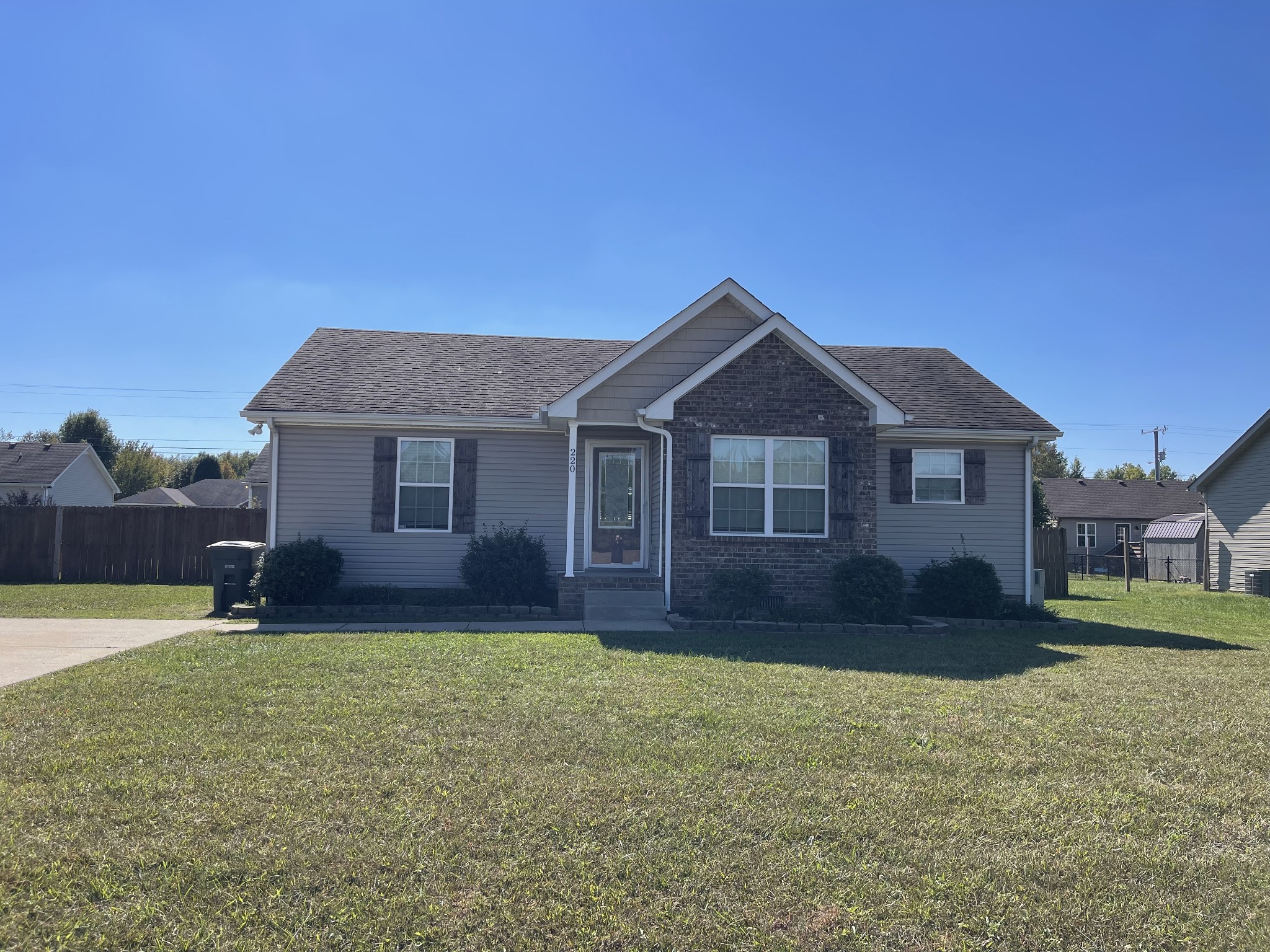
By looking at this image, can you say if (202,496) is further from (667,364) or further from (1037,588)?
(1037,588)

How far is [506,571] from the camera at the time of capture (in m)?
13.7

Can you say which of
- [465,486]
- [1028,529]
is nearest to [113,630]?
[465,486]

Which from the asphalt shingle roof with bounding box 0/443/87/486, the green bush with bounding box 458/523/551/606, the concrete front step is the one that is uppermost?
the asphalt shingle roof with bounding box 0/443/87/486

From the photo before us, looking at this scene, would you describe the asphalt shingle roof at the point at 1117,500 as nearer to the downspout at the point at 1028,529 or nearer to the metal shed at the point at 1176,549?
the metal shed at the point at 1176,549

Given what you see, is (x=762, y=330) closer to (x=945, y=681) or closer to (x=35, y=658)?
(x=945, y=681)

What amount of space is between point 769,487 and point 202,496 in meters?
47.2

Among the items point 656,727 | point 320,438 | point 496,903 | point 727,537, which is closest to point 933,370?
point 727,537

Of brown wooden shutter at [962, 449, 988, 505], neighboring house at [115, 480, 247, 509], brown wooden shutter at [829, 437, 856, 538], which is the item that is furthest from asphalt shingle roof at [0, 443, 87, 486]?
brown wooden shutter at [962, 449, 988, 505]

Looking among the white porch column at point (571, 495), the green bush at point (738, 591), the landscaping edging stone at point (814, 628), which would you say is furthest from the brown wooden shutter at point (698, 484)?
the white porch column at point (571, 495)

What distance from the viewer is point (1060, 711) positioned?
269 inches

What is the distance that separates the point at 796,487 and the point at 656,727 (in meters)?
7.63

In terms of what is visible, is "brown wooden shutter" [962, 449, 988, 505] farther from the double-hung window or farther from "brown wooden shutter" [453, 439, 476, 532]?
"brown wooden shutter" [453, 439, 476, 532]

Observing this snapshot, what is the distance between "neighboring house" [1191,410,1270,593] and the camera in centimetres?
2322

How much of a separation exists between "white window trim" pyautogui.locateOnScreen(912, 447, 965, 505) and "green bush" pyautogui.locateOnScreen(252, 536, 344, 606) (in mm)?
10041
